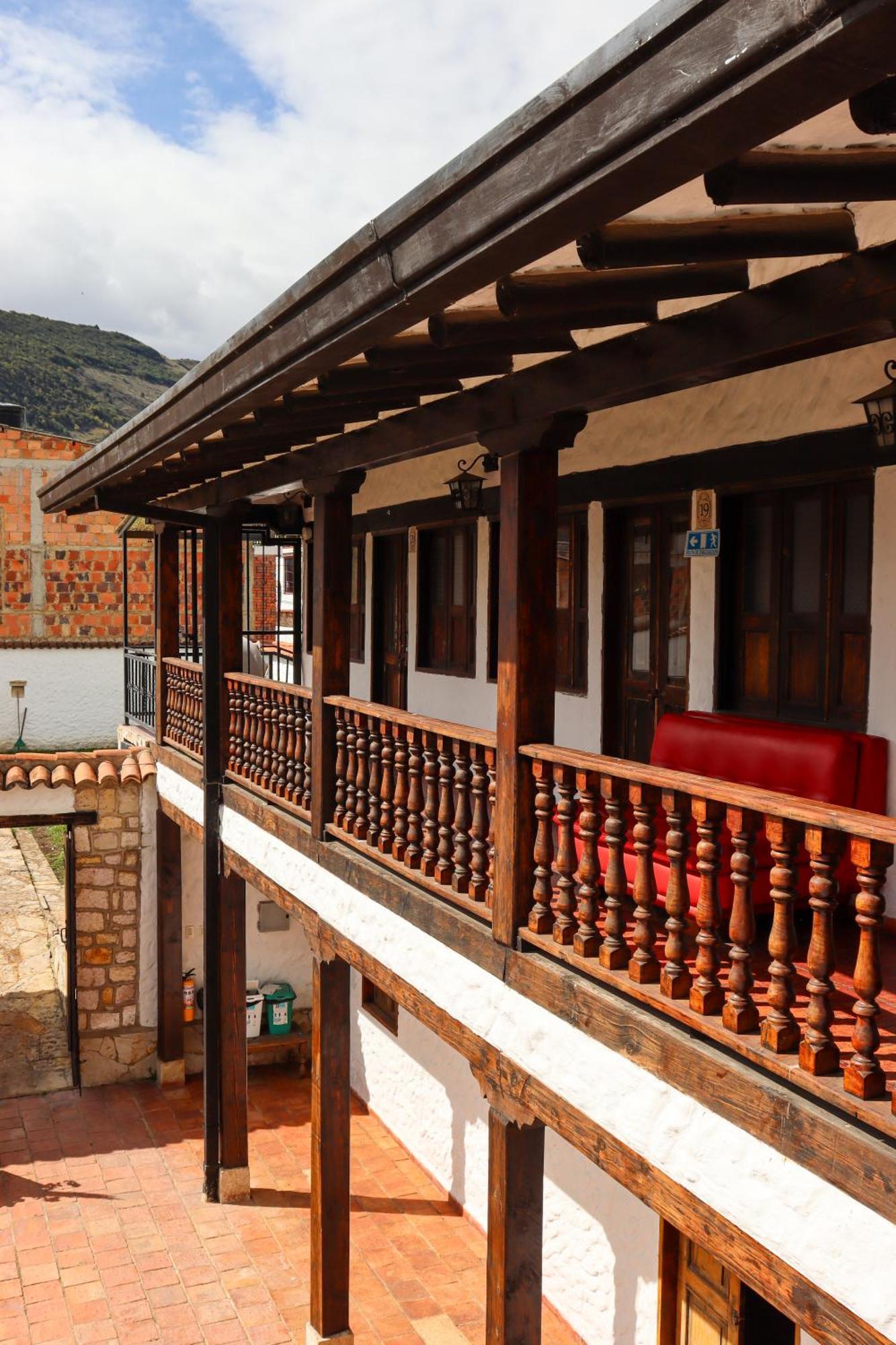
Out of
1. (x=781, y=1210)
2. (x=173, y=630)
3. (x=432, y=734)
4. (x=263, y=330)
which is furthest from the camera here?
(x=173, y=630)

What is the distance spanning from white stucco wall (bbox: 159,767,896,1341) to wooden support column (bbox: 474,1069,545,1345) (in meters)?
0.27

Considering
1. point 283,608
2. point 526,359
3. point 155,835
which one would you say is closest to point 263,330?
point 526,359

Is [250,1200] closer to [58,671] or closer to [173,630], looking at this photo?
[173,630]

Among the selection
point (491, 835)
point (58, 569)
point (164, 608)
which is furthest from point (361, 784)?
point (58, 569)

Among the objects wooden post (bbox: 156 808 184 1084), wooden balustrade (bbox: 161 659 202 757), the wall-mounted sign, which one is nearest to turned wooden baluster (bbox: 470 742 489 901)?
the wall-mounted sign

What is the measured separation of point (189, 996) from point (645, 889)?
8.83 meters

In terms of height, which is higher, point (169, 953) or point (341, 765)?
point (341, 765)

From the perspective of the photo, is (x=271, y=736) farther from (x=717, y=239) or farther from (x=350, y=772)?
(x=717, y=239)

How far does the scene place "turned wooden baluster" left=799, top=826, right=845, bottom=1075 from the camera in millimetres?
2906

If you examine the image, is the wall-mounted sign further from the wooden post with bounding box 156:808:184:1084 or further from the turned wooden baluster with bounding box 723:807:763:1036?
the wooden post with bounding box 156:808:184:1084

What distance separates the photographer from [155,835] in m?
11.2

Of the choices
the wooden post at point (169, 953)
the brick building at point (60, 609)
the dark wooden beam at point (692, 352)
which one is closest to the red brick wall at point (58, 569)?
the brick building at point (60, 609)

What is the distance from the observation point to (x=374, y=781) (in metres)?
5.62

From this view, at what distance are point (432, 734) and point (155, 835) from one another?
6877mm
